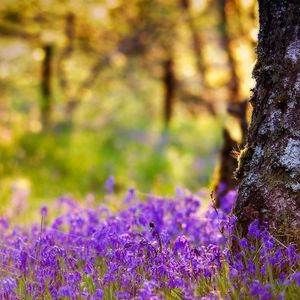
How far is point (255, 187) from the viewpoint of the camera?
10.9 ft

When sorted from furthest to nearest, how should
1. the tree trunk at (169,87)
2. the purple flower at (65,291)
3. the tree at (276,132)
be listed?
1. the tree trunk at (169,87)
2. the tree at (276,132)
3. the purple flower at (65,291)

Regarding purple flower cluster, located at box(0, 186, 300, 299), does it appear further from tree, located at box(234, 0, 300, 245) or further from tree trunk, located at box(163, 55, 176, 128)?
tree trunk, located at box(163, 55, 176, 128)

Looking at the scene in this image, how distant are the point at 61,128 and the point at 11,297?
397 inches

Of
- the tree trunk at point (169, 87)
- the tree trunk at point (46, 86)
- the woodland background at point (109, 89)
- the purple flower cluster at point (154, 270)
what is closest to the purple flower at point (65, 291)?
the purple flower cluster at point (154, 270)

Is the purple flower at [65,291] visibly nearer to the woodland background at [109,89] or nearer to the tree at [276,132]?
the tree at [276,132]

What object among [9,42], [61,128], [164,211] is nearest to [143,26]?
[61,128]

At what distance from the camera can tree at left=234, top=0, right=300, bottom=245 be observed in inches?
126

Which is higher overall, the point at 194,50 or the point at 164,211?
the point at 194,50

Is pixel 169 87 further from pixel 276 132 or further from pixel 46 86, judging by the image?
pixel 276 132

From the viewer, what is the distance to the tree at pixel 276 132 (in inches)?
126

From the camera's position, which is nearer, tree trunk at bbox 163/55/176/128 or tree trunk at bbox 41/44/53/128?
tree trunk at bbox 41/44/53/128

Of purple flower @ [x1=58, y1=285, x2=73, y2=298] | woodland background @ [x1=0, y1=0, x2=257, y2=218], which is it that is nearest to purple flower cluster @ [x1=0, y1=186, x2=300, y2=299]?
purple flower @ [x1=58, y1=285, x2=73, y2=298]

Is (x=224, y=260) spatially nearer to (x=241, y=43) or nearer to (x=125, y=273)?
(x=125, y=273)

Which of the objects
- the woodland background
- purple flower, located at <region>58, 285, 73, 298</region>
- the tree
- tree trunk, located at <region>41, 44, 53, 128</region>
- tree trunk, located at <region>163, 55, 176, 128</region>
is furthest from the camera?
tree trunk, located at <region>163, 55, 176, 128</region>
